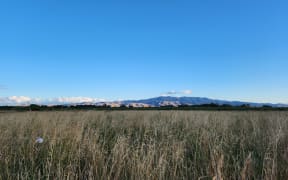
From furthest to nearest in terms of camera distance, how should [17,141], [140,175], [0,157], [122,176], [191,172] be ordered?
[17,141], [0,157], [191,172], [122,176], [140,175]

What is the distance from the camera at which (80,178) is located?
2598 mm

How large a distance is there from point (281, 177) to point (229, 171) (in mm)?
619

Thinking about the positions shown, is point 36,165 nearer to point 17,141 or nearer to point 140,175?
point 17,141

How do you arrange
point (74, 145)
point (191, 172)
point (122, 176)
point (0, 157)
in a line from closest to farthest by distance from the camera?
point (122, 176), point (191, 172), point (0, 157), point (74, 145)

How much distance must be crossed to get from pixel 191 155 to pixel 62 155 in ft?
6.86

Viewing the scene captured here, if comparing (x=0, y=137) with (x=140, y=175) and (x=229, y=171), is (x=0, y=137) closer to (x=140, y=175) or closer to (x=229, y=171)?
(x=140, y=175)

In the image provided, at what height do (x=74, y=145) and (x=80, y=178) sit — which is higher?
(x=74, y=145)

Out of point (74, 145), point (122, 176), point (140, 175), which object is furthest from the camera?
point (74, 145)

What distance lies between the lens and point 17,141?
4.02 m

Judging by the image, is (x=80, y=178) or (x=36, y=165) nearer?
(x=80, y=178)

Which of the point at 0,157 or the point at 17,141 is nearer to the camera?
the point at 0,157

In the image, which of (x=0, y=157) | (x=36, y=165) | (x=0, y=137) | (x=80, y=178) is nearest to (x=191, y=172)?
(x=80, y=178)

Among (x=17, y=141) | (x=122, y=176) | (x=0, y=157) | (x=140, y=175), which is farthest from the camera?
(x=17, y=141)

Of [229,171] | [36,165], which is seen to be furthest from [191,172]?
[36,165]
